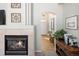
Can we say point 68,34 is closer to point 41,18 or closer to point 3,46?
point 41,18

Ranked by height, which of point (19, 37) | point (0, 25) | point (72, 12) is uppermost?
point (72, 12)

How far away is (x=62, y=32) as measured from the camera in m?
3.52

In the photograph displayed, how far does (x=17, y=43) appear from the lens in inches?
177

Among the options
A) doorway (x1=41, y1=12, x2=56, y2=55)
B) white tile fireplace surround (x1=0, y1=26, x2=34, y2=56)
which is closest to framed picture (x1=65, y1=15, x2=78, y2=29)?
doorway (x1=41, y1=12, x2=56, y2=55)

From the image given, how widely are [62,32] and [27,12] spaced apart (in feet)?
5.20

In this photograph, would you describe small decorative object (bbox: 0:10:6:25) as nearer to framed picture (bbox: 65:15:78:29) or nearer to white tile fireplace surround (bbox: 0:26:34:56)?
white tile fireplace surround (bbox: 0:26:34:56)

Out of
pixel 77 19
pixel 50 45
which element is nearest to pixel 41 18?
pixel 50 45

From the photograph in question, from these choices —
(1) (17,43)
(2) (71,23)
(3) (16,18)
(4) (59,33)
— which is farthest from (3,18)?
(2) (71,23)

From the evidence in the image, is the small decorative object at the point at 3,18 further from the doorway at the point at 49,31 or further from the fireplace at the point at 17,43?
the doorway at the point at 49,31

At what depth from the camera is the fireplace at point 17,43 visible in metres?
4.47

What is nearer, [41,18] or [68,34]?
[68,34]

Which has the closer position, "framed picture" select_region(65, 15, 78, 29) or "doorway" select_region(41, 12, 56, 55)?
"framed picture" select_region(65, 15, 78, 29)

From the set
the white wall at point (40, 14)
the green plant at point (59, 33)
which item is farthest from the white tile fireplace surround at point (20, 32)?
the green plant at point (59, 33)

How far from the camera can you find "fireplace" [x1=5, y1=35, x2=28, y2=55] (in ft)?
14.7
